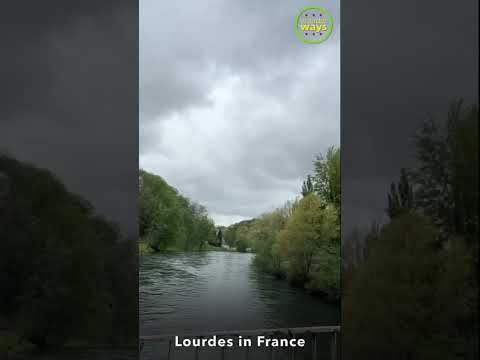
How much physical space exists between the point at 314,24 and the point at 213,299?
2.25 m

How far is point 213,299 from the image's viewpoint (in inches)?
128

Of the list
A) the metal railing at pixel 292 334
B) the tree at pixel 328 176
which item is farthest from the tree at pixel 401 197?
the metal railing at pixel 292 334

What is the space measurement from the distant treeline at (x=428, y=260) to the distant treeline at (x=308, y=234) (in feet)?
0.95

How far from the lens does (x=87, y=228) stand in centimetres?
296

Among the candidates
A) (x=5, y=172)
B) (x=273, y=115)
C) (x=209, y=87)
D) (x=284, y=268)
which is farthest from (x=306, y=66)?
(x=5, y=172)

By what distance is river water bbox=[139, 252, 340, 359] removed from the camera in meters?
3.17

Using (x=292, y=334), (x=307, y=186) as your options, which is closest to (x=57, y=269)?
(x=292, y=334)

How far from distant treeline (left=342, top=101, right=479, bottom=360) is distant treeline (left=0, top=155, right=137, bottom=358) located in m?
1.73

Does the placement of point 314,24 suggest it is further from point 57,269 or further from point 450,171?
point 57,269

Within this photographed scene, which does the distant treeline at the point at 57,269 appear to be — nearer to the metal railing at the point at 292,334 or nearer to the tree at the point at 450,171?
the metal railing at the point at 292,334

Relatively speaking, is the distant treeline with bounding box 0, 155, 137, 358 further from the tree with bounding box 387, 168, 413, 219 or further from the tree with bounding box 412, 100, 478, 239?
the tree with bounding box 412, 100, 478, 239

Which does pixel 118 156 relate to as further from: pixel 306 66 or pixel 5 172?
pixel 306 66

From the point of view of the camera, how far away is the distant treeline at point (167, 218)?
321 centimetres

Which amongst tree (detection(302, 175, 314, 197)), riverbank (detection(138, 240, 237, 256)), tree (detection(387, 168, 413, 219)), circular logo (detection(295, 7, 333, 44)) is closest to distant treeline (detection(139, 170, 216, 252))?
riverbank (detection(138, 240, 237, 256))
